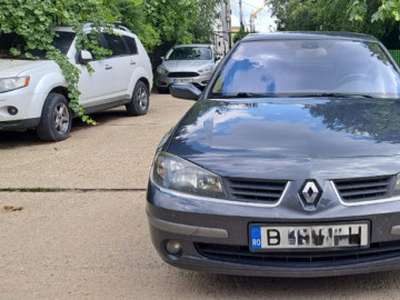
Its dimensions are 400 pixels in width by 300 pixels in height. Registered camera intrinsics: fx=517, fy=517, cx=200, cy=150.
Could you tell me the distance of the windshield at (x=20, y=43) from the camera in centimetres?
779

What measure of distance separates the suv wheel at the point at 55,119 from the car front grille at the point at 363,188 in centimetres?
550

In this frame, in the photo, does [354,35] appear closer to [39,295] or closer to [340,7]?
[39,295]

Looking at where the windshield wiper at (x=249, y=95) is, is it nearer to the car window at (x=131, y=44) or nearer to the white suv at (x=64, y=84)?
the white suv at (x=64, y=84)

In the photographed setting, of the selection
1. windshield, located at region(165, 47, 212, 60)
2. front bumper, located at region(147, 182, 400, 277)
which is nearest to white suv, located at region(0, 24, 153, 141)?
front bumper, located at region(147, 182, 400, 277)

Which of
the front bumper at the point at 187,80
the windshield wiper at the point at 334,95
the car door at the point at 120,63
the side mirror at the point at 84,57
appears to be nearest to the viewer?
the windshield wiper at the point at 334,95

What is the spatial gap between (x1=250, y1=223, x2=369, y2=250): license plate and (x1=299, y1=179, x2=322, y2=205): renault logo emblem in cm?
13

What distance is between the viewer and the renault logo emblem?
8.48 ft

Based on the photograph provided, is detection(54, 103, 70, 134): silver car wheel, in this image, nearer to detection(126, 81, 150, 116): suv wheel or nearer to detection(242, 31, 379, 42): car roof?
detection(126, 81, 150, 116): suv wheel

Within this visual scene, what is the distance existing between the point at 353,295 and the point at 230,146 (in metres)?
1.08

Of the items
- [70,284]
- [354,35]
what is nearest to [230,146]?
[70,284]

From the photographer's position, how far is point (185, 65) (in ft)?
52.6

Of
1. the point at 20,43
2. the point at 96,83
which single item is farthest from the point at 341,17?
the point at 20,43

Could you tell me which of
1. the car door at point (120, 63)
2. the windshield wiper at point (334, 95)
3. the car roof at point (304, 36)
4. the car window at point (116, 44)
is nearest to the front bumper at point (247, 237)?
the windshield wiper at point (334, 95)

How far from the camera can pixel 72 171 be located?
593 cm
